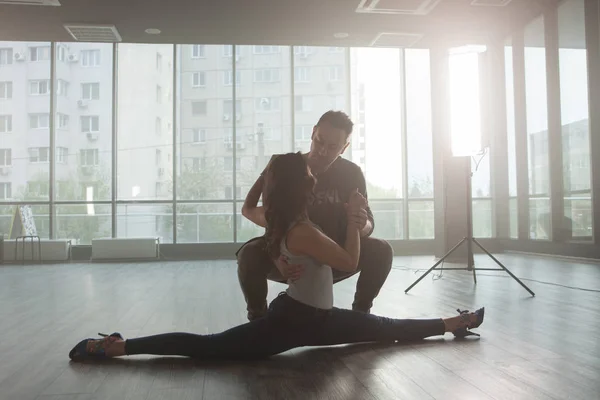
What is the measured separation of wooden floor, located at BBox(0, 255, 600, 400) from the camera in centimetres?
172

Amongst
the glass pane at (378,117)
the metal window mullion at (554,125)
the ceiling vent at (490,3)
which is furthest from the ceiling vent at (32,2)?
the metal window mullion at (554,125)

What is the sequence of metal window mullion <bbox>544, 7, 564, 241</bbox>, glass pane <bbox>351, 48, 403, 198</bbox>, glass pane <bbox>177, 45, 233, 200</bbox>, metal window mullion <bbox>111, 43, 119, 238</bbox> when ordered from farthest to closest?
glass pane <bbox>351, 48, 403, 198</bbox>, glass pane <bbox>177, 45, 233, 200</bbox>, metal window mullion <bbox>111, 43, 119, 238</bbox>, metal window mullion <bbox>544, 7, 564, 241</bbox>

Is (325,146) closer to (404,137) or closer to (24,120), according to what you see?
(404,137)

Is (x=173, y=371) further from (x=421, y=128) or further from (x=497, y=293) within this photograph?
(x=421, y=128)

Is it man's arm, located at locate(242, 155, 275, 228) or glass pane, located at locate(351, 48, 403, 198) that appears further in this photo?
glass pane, located at locate(351, 48, 403, 198)

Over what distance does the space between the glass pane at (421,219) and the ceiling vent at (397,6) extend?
3.65 m

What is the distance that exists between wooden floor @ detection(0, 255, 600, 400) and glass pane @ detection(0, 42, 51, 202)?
547 centimetres

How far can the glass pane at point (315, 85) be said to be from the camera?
9.67 metres

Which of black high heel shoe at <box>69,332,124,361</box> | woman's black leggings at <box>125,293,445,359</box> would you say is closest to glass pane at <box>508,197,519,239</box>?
woman's black leggings at <box>125,293,445,359</box>

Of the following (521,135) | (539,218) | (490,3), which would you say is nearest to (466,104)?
(490,3)

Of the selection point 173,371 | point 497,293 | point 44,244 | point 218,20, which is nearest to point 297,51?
point 218,20

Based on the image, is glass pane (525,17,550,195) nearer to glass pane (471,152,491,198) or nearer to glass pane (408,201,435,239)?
glass pane (471,152,491,198)

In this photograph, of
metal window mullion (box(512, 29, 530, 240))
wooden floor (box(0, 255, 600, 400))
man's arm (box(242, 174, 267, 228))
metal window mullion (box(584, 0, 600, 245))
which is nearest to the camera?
wooden floor (box(0, 255, 600, 400))

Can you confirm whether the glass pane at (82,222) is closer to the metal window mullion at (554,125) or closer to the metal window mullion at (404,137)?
the metal window mullion at (404,137)
